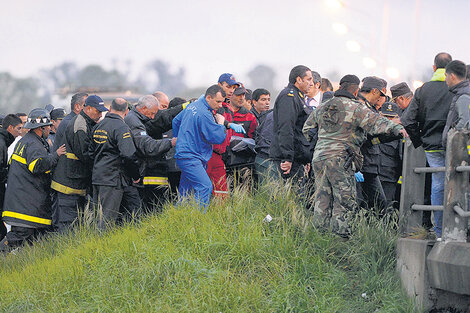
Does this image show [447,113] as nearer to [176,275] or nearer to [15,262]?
[176,275]

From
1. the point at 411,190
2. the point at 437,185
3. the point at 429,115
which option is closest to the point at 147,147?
the point at 411,190

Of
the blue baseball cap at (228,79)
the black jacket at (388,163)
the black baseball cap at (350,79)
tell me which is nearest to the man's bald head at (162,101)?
the blue baseball cap at (228,79)

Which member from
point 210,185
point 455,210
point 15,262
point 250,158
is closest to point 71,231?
point 15,262

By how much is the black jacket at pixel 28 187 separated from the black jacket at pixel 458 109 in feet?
17.5

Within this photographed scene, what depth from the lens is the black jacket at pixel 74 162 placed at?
10.1 meters

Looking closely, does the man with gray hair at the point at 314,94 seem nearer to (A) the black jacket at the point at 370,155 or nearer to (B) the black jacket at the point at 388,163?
(A) the black jacket at the point at 370,155

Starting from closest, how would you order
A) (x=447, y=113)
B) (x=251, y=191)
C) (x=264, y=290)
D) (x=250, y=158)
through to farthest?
(x=264, y=290) → (x=447, y=113) → (x=251, y=191) → (x=250, y=158)

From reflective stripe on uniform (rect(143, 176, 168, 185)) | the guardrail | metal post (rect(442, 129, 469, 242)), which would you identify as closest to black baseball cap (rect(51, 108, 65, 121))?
reflective stripe on uniform (rect(143, 176, 168, 185))

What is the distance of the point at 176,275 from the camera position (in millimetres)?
7422

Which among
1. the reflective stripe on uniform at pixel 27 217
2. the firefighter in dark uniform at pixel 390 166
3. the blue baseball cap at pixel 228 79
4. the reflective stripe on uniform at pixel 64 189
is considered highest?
the blue baseball cap at pixel 228 79

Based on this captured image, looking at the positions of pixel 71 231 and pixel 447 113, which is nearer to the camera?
pixel 447 113

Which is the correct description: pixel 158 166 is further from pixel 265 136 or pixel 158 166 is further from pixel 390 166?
pixel 390 166

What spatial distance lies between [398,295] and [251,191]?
8.15ft

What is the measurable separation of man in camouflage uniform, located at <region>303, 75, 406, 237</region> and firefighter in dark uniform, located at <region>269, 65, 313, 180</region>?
85cm
